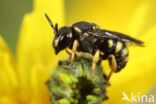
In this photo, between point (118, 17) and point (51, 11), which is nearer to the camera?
point (51, 11)

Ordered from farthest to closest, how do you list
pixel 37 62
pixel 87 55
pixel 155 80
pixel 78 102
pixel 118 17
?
pixel 118 17, pixel 37 62, pixel 155 80, pixel 87 55, pixel 78 102

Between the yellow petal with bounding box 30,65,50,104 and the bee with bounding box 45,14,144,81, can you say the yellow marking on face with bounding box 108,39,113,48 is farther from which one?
the yellow petal with bounding box 30,65,50,104

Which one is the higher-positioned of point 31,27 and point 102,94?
point 31,27

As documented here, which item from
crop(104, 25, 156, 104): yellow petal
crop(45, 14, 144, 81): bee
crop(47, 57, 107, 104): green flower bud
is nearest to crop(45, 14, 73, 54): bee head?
crop(45, 14, 144, 81): bee

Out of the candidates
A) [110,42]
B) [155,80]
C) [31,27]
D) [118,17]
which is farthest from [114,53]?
[118,17]

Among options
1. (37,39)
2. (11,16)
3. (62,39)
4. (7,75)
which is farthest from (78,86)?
(11,16)

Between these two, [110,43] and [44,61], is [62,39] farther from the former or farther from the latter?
[44,61]

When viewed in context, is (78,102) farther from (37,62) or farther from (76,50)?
(37,62)
